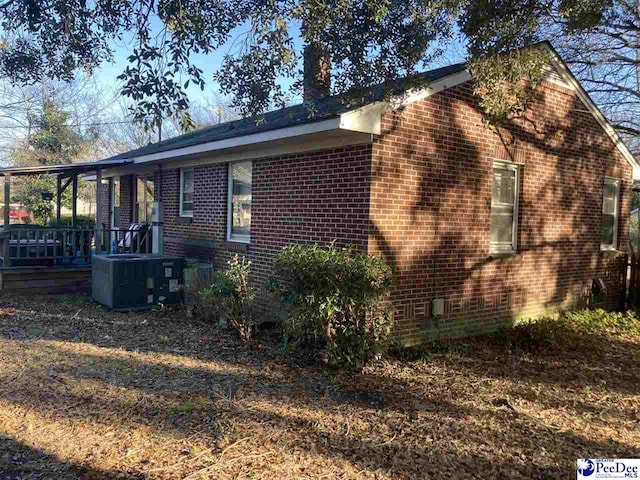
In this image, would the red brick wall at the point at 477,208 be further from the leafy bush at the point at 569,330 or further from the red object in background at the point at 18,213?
the red object in background at the point at 18,213

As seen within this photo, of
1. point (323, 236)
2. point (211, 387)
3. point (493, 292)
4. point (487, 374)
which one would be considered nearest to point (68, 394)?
point (211, 387)

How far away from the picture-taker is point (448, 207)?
7.88m

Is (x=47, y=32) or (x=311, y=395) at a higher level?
(x=47, y=32)

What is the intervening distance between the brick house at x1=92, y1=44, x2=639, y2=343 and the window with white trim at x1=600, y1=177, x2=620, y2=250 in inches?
1.6

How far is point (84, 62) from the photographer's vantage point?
22.3 feet

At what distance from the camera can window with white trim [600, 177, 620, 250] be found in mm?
11125

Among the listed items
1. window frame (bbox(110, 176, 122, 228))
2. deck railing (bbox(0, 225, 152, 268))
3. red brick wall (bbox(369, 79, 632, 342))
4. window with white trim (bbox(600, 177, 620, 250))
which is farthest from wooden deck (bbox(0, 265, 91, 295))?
window with white trim (bbox(600, 177, 620, 250))

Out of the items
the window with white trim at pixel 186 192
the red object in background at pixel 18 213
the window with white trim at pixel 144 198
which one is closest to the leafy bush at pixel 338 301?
the window with white trim at pixel 186 192

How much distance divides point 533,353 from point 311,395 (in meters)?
3.80

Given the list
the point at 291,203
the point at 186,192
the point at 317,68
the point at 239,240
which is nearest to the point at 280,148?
the point at 291,203

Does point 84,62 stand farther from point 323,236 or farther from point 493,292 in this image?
point 493,292

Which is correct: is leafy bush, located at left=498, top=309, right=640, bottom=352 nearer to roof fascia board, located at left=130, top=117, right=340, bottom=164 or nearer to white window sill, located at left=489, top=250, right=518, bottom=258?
white window sill, located at left=489, top=250, right=518, bottom=258

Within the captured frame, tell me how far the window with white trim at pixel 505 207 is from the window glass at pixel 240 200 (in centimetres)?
418

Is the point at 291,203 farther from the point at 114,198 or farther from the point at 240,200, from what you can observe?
the point at 114,198
